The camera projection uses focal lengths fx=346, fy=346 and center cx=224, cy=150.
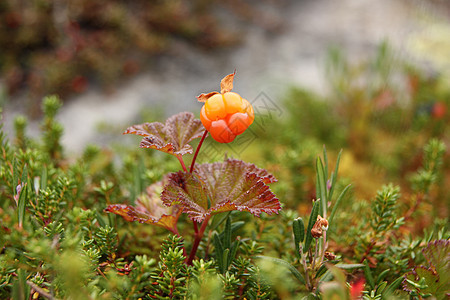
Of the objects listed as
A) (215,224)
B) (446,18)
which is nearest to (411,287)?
(215,224)

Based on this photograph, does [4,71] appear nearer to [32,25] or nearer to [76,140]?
[32,25]

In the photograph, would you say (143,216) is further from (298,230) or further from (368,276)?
(368,276)

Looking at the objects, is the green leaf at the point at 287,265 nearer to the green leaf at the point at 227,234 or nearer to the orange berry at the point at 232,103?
the green leaf at the point at 227,234

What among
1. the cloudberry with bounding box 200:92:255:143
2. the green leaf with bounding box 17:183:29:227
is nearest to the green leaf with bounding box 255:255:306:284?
the cloudberry with bounding box 200:92:255:143

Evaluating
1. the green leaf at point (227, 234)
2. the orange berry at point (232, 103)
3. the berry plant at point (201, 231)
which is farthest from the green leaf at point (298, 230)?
the orange berry at point (232, 103)

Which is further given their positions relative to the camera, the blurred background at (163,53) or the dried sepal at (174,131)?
the blurred background at (163,53)

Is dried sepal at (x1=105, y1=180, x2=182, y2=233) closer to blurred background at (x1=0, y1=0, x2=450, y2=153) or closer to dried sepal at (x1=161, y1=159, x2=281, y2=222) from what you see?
dried sepal at (x1=161, y1=159, x2=281, y2=222)
